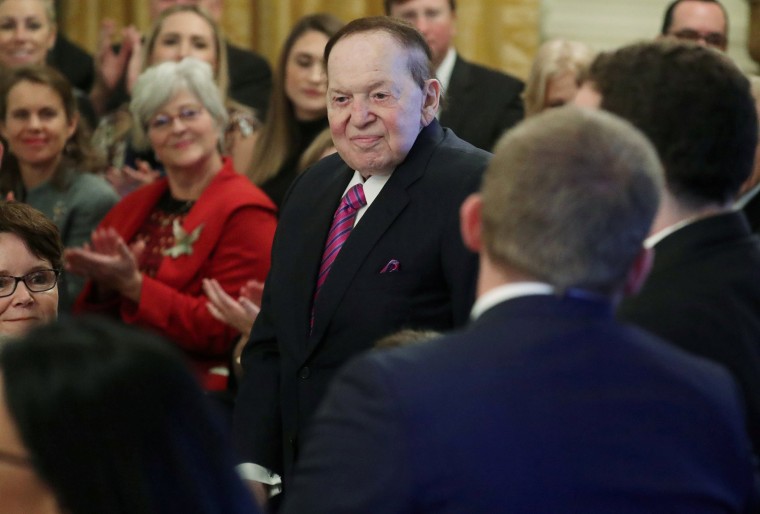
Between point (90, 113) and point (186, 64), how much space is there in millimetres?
1028

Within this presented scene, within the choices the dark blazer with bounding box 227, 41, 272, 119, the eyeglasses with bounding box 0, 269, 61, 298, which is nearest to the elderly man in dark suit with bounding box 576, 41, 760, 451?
the eyeglasses with bounding box 0, 269, 61, 298

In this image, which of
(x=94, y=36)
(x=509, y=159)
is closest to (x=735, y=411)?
(x=509, y=159)

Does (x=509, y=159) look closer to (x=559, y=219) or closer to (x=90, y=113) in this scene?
(x=559, y=219)

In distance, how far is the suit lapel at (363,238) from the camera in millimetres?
2611

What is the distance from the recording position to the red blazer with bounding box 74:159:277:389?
3975 millimetres

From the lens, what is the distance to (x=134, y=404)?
131cm

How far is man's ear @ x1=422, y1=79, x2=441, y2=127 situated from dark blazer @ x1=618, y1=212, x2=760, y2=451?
0.91 metres

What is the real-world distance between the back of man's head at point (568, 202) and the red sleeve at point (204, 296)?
2536mm

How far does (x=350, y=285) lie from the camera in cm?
261

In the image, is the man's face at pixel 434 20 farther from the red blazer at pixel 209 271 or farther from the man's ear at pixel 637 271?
the man's ear at pixel 637 271

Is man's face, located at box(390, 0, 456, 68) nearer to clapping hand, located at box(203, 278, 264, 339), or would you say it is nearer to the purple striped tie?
clapping hand, located at box(203, 278, 264, 339)

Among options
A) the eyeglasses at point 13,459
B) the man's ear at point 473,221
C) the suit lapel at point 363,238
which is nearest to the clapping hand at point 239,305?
the suit lapel at point 363,238

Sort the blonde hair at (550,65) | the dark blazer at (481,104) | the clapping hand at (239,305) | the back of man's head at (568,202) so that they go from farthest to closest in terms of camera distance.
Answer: the dark blazer at (481,104), the blonde hair at (550,65), the clapping hand at (239,305), the back of man's head at (568,202)

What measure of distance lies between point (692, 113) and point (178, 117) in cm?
268
